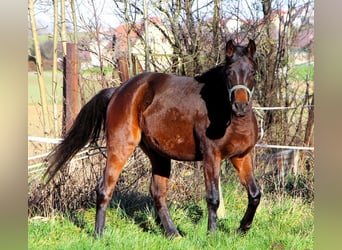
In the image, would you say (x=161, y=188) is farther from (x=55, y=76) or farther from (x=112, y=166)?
(x=55, y=76)

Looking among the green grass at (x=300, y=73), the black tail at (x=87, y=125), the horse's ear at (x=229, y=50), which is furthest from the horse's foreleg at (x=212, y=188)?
the green grass at (x=300, y=73)

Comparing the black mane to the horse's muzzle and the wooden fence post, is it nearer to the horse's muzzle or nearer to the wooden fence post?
the horse's muzzle

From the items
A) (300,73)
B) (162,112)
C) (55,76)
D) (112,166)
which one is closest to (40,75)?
(55,76)

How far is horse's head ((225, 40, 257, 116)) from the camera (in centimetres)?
445

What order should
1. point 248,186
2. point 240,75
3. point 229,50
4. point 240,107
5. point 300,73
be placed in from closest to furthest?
point 240,107, point 240,75, point 229,50, point 248,186, point 300,73

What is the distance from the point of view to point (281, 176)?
6922 mm

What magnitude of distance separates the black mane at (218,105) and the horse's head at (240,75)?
0.17m

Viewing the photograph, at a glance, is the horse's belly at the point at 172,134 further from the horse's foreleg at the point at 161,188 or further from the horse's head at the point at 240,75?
the horse's head at the point at 240,75

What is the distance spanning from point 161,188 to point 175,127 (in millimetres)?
749

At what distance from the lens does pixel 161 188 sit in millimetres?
5543

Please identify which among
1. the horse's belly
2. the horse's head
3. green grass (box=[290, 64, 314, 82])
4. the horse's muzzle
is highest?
green grass (box=[290, 64, 314, 82])

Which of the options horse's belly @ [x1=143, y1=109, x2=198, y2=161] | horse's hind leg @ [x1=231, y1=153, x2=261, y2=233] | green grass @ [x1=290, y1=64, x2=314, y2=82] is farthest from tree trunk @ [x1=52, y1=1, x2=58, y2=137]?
green grass @ [x1=290, y1=64, x2=314, y2=82]
